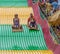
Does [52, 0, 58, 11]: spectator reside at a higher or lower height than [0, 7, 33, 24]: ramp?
higher

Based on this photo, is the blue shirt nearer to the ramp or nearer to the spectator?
the spectator

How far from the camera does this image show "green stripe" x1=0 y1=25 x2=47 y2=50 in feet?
19.4

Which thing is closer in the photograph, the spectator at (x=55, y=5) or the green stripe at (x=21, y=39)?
the green stripe at (x=21, y=39)

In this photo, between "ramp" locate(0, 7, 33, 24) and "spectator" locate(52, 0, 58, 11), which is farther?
"spectator" locate(52, 0, 58, 11)

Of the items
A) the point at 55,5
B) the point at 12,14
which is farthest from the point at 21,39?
the point at 55,5

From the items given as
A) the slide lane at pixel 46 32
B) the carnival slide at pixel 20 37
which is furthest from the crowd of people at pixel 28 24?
the slide lane at pixel 46 32

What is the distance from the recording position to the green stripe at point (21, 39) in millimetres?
5906

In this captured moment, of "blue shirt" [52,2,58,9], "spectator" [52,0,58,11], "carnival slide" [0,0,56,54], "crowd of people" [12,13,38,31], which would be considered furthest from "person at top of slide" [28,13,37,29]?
"blue shirt" [52,2,58,9]

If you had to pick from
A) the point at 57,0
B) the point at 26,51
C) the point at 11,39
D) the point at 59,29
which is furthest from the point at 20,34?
the point at 57,0

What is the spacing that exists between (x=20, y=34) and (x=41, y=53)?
0.97 meters

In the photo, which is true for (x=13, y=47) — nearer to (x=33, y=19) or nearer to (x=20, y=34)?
(x=20, y=34)

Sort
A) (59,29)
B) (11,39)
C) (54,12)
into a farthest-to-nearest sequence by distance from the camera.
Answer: (54,12), (59,29), (11,39)

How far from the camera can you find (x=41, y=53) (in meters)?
5.63

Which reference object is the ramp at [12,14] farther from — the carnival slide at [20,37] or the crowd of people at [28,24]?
the crowd of people at [28,24]
